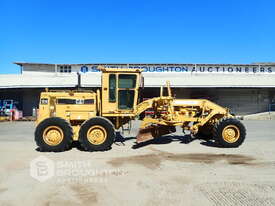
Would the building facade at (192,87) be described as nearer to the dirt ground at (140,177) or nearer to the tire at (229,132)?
the tire at (229,132)

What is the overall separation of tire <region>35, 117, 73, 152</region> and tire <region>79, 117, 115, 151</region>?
454 millimetres

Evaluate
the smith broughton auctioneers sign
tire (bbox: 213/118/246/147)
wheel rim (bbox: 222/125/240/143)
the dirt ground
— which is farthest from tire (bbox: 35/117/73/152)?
the smith broughton auctioneers sign

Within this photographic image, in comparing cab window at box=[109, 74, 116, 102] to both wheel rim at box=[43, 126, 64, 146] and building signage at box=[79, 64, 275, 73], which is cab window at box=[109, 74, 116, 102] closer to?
wheel rim at box=[43, 126, 64, 146]

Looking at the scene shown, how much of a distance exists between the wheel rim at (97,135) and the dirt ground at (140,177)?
1.52 ft

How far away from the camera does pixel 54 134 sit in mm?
7805

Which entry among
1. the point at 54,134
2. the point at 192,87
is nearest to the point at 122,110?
the point at 54,134

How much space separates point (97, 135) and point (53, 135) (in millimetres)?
1467

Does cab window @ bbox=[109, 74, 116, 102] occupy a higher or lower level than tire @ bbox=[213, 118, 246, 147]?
higher

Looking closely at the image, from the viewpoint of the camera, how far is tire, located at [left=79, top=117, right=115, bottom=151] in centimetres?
774

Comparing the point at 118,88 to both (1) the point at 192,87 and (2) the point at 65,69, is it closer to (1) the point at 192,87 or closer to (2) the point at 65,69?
(1) the point at 192,87

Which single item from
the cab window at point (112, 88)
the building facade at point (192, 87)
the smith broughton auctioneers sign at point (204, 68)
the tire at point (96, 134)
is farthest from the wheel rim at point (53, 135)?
the smith broughton auctioneers sign at point (204, 68)

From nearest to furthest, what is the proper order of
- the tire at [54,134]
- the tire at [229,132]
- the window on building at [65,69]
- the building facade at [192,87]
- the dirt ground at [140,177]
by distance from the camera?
the dirt ground at [140,177] < the tire at [54,134] < the tire at [229,132] < the building facade at [192,87] < the window on building at [65,69]

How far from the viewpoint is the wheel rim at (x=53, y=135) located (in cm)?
777

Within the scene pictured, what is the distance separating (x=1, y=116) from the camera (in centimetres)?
2236
